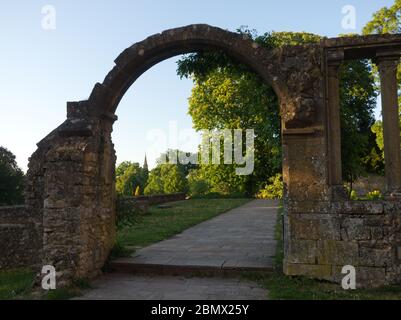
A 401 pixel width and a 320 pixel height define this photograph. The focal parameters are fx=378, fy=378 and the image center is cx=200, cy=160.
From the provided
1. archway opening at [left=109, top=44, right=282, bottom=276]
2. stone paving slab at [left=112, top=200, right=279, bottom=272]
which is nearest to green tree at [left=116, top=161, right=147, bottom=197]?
archway opening at [left=109, top=44, right=282, bottom=276]

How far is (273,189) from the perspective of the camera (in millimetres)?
30625

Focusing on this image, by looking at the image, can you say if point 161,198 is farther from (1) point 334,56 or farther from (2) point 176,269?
(1) point 334,56

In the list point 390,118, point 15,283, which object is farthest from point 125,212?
point 390,118

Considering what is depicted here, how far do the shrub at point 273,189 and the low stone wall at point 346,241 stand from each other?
23.5 m

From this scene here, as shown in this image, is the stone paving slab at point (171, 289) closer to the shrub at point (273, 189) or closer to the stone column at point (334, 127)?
the stone column at point (334, 127)

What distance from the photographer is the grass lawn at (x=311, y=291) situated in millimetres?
4969

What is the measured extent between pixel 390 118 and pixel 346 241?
2.06 metres

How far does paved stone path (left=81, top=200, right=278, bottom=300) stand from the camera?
205 inches

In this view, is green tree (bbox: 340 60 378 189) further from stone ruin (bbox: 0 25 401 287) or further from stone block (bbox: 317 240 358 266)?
stone block (bbox: 317 240 358 266)

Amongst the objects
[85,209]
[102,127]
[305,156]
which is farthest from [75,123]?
[305,156]

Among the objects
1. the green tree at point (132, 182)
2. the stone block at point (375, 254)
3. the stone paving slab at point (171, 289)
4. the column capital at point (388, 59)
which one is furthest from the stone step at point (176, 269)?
the green tree at point (132, 182)

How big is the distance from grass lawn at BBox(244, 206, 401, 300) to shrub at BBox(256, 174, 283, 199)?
23.6 meters

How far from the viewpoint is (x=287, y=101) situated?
5.92 metres
